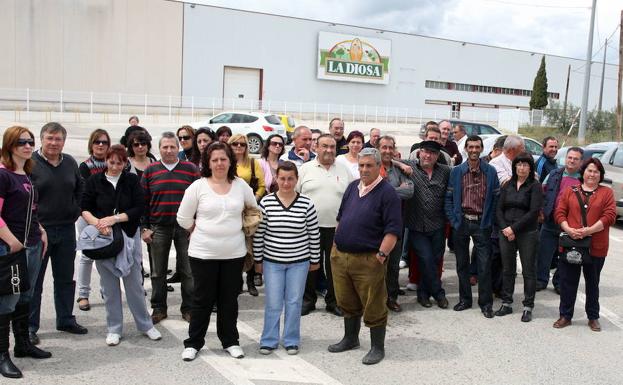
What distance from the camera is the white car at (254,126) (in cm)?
2272

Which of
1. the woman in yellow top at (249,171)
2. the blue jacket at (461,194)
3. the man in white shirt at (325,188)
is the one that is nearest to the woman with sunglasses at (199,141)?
the woman in yellow top at (249,171)

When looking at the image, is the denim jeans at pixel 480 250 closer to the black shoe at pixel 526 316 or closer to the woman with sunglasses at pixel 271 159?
the black shoe at pixel 526 316

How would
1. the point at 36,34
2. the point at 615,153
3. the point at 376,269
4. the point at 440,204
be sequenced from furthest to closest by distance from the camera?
the point at 36,34, the point at 615,153, the point at 440,204, the point at 376,269

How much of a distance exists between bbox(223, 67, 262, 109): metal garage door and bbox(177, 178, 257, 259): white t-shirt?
37.6 metres

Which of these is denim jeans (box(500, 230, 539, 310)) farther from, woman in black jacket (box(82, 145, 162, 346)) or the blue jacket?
woman in black jacket (box(82, 145, 162, 346))

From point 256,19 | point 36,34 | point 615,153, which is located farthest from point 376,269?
point 256,19

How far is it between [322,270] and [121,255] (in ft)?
8.11

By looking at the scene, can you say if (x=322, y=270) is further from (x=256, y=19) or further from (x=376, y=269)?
(x=256, y=19)

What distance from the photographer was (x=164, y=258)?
5.35m

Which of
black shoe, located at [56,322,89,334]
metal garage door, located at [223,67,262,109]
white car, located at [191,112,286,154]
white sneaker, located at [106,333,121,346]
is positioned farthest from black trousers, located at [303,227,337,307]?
metal garage door, located at [223,67,262,109]

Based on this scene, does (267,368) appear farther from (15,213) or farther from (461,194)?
(461,194)

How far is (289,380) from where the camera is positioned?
4289 millimetres

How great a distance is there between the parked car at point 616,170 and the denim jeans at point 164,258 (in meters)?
8.87

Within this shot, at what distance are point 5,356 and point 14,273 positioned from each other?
0.65 meters
